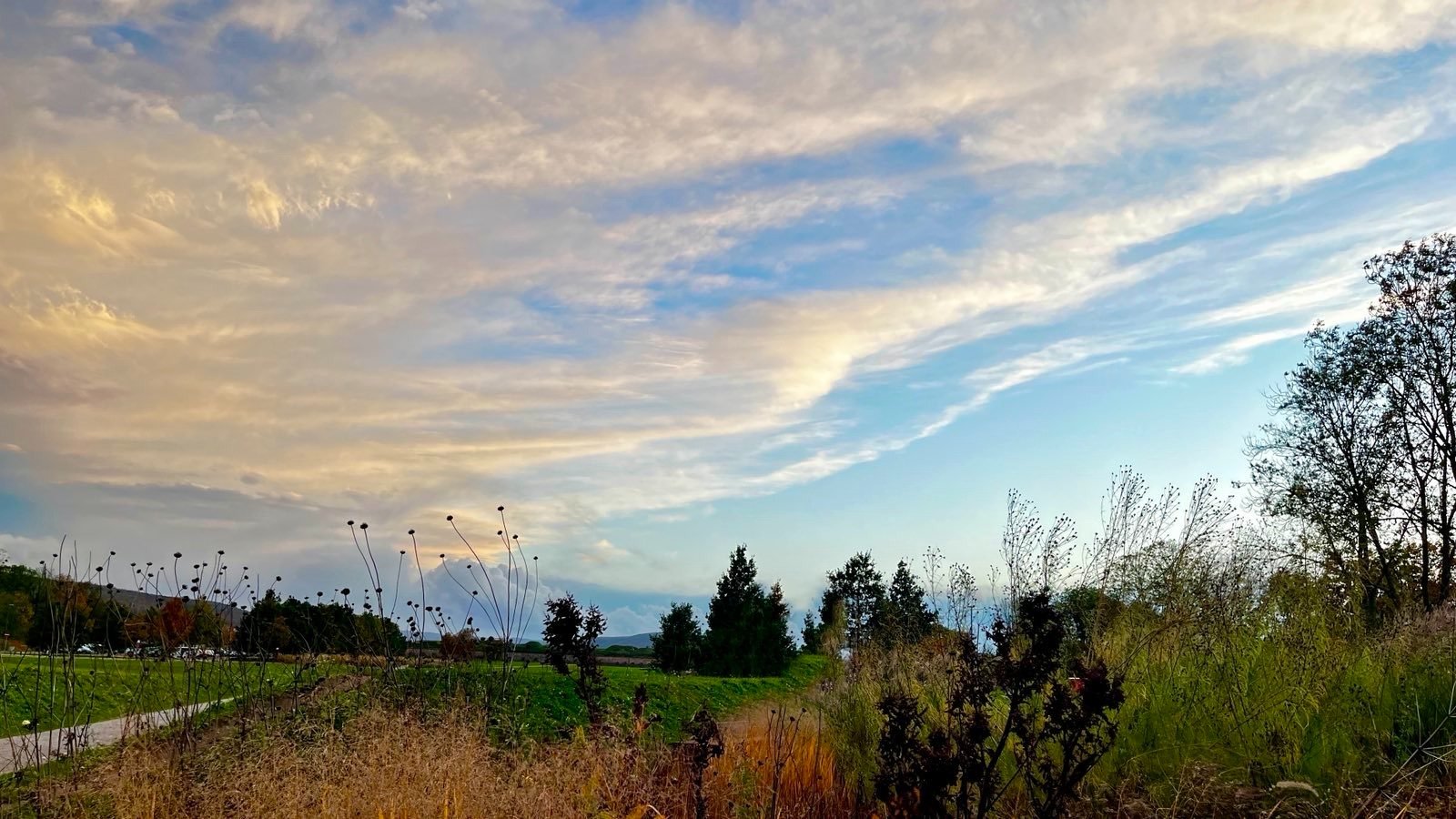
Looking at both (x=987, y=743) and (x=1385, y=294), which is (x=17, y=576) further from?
(x=1385, y=294)

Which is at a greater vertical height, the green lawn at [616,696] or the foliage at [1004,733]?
the foliage at [1004,733]

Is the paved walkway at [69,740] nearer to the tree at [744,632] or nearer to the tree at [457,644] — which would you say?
the tree at [457,644]

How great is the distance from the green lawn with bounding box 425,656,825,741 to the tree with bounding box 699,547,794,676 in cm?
809

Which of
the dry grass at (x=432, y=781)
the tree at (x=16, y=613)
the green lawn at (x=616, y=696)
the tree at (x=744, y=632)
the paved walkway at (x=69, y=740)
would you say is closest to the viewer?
the dry grass at (x=432, y=781)

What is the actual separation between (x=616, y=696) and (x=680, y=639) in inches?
546

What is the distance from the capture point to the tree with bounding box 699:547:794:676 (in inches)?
1006

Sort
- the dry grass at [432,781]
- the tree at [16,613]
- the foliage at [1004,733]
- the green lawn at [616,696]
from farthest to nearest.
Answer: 1. the tree at [16,613]
2. the green lawn at [616,696]
3. the dry grass at [432,781]
4. the foliage at [1004,733]

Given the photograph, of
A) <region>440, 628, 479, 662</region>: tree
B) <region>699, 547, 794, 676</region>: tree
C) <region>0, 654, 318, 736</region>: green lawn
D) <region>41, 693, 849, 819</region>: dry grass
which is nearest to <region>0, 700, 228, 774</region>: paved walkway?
<region>0, 654, 318, 736</region>: green lawn

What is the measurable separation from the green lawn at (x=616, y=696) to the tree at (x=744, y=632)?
26.6 feet

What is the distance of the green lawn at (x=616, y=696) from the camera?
455 inches

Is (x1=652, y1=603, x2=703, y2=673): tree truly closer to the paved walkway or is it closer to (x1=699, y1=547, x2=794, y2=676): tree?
(x1=699, y1=547, x2=794, y2=676): tree

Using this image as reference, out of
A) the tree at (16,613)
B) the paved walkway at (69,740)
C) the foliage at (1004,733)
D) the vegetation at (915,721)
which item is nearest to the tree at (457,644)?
the vegetation at (915,721)

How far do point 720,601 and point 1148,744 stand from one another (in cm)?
2016

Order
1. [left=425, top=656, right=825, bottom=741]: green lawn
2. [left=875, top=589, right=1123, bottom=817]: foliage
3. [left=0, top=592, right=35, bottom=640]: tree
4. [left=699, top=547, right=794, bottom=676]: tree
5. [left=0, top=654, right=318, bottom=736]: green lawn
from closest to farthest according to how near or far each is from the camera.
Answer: [left=875, top=589, right=1123, bottom=817]: foliage
[left=0, top=654, right=318, bottom=736]: green lawn
[left=425, top=656, right=825, bottom=741]: green lawn
[left=0, top=592, right=35, bottom=640]: tree
[left=699, top=547, right=794, bottom=676]: tree
